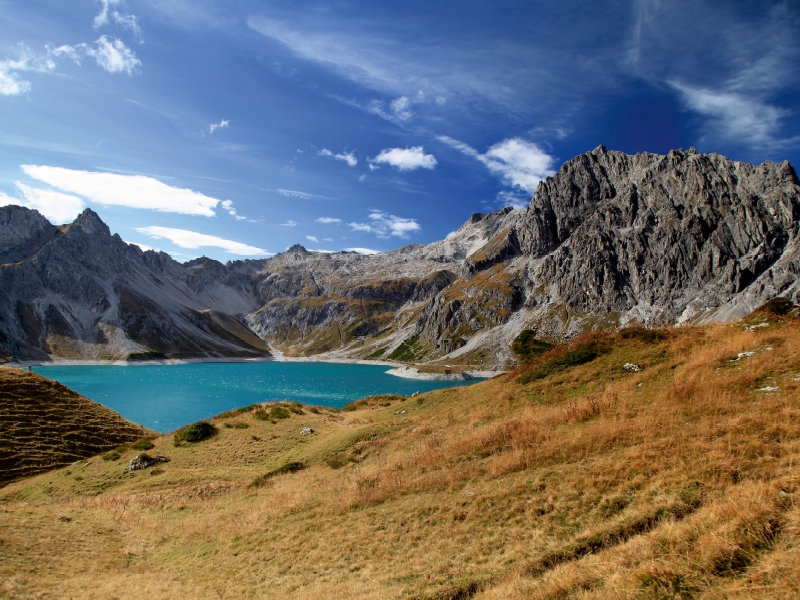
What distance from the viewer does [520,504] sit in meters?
11.4

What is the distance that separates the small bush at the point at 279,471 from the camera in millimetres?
24852

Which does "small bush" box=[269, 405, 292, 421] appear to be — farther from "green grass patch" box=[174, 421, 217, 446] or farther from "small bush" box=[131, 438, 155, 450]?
"small bush" box=[131, 438, 155, 450]

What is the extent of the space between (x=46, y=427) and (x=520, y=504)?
43.4m

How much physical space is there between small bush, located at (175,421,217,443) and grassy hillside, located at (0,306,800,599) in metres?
8.38

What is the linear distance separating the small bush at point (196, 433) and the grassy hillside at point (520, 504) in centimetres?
838

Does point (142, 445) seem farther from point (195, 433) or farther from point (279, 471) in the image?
point (279, 471)

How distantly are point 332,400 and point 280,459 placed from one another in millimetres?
95626

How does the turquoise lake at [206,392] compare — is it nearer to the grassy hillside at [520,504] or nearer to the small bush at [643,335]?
the grassy hillside at [520,504]

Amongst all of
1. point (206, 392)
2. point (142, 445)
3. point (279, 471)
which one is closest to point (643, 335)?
point (279, 471)

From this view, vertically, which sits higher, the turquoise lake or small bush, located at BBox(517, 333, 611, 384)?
small bush, located at BBox(517, 333, 611, 384)

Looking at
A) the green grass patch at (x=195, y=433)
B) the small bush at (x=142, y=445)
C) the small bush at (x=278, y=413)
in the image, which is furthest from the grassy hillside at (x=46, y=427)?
the small bush at (x=278, y=413)

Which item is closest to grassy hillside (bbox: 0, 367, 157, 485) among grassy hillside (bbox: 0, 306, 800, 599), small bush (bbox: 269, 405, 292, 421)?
grassy hillside (bbox: 0, 306, 800, 599)

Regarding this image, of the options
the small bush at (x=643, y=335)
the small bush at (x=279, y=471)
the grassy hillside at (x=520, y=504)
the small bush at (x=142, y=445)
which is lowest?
the small bush at (x=142, y=445)

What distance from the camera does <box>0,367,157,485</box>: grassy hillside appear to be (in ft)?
106
